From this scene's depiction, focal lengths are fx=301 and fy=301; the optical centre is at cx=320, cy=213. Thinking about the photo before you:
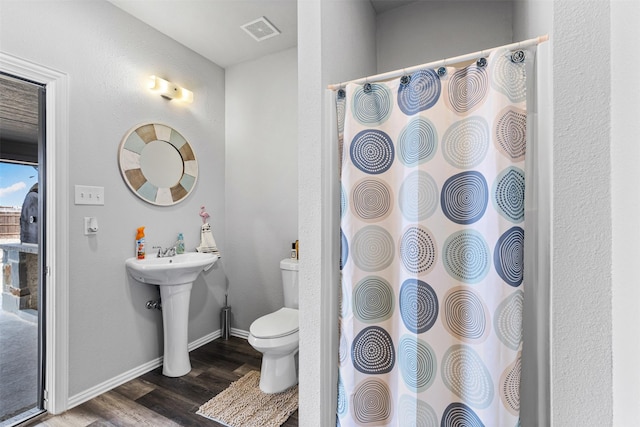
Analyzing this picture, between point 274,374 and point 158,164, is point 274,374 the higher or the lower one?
the lower one

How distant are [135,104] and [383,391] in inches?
94.0

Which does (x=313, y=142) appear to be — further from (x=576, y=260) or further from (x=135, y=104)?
(x=135, y=104)

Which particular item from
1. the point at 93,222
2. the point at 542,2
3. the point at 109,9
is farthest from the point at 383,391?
the point at 109,9

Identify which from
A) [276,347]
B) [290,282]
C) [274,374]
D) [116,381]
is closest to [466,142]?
[276,347]

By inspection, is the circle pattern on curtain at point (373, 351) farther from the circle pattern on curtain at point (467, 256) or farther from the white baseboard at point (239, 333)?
the white baseboard at point (239, 333)

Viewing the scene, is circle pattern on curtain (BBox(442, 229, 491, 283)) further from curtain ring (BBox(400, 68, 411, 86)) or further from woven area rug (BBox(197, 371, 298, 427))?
woven area rug (BBox(197, 371, 298, 427))

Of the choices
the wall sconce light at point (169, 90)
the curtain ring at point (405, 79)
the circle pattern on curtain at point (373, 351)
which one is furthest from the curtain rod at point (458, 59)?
the wall sconce light at point (169, 90)

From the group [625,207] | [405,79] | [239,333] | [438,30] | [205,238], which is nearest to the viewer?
[625,207]

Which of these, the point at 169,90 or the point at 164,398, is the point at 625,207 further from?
the point at 169,90

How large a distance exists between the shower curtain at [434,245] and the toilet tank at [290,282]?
105 centimetres

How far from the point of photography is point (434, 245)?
43.7 inches

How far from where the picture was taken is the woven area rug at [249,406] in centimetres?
169

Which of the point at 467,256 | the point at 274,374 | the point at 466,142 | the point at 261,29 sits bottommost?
the point at 274,374

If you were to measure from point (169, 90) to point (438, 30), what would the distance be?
6.47 feet
